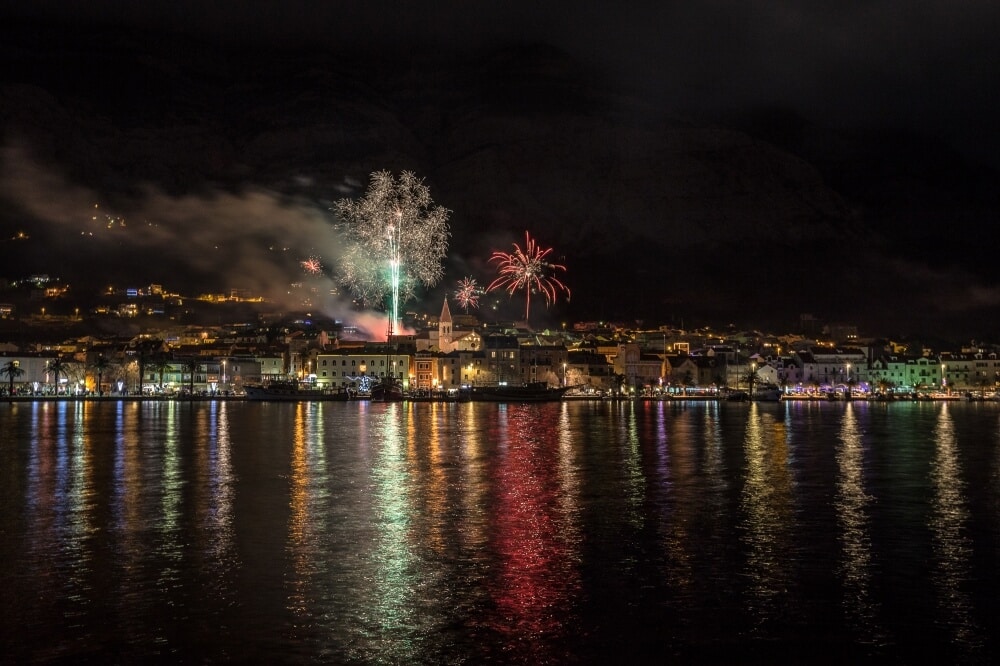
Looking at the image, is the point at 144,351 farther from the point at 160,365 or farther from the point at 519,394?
the point at 519,394

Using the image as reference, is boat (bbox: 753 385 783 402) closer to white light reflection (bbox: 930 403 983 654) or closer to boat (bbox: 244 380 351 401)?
boat (bbox: 244 380 351 401)

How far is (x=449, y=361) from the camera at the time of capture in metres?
107

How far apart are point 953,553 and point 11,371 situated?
98.0m

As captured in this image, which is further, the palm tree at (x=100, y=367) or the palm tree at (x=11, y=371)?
the palm tree at (x=100, y=367)

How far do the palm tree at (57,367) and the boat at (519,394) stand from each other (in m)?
42.1

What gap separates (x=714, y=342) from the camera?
14362 centimetres

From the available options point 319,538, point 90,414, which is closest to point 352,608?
point 319,538

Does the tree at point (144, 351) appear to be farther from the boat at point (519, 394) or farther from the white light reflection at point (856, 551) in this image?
the white light reflection at point (856, 551)

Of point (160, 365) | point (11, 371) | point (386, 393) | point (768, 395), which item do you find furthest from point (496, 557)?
point (160, 365)

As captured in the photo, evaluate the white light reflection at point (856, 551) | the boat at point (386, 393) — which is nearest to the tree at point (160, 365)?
the boat at point (386, 393)

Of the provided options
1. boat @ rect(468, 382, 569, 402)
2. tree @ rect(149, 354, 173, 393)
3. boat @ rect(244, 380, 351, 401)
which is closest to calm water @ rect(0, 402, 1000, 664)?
boat @ rect(244, 380, 351, 401)

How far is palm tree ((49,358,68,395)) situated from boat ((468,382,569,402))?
4208 centimetres

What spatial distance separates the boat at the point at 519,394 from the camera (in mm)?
93062

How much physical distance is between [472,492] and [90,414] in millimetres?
48492
